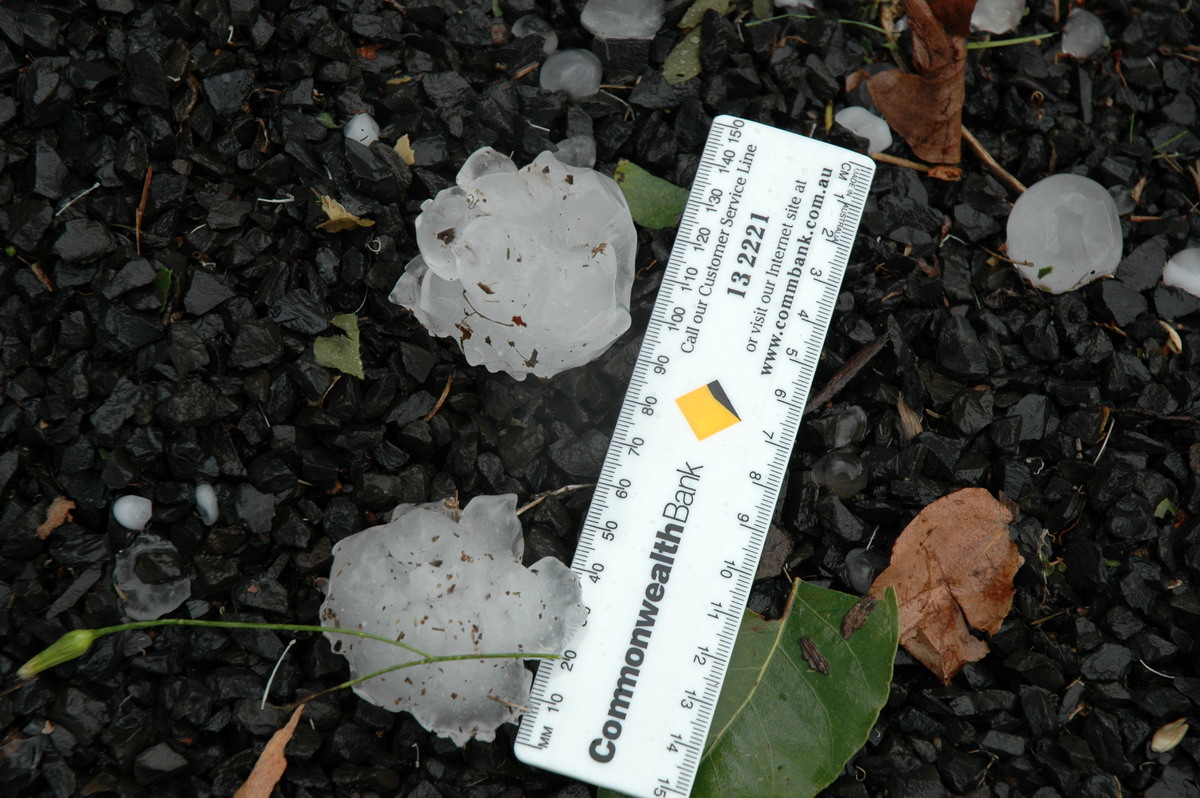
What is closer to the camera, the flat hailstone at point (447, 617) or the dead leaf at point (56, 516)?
the flat hailstone at point (447, 617)

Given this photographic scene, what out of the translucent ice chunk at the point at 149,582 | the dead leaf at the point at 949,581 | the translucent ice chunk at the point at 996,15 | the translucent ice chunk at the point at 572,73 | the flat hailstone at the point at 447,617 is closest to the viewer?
the flat hailstone at the point at 447,617

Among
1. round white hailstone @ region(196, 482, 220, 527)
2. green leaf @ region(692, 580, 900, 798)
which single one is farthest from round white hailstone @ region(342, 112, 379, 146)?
green leaf @ region(692, 580, 900, 798)

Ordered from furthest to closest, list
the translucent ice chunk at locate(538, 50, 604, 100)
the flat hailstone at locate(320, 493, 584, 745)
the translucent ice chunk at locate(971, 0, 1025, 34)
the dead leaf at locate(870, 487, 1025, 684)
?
the translucent ice chunk at locate(971, 0, 1025, 34) < the translucent ice chunk at locate(538, 50, 604, 100) < the dead leaf at locate(870, 487, 1025, 684) < the flat hailstone at locate(320, 493, 584, 745)

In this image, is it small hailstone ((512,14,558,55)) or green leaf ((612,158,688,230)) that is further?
small hailstone ((512,14,558,55))

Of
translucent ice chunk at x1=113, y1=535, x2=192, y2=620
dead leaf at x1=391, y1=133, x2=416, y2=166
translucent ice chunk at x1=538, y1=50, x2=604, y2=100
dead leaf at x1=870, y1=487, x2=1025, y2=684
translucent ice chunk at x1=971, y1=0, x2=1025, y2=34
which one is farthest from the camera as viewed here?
translucent ice chunk at x1=971, y1=0, x2=1025, y2=34

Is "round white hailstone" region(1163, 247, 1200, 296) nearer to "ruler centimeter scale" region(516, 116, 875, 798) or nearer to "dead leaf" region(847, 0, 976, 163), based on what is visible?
"dead leaf" region(847, 0, 976, 163)

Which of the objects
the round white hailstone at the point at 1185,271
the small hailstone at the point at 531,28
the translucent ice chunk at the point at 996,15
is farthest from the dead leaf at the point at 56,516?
the round white hailstone at the point at 1185,271

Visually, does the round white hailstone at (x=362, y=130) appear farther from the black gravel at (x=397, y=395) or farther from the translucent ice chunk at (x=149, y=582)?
the translucent ice chunk at (x=149, y=582)

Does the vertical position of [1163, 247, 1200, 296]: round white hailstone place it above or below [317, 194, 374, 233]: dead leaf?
below
